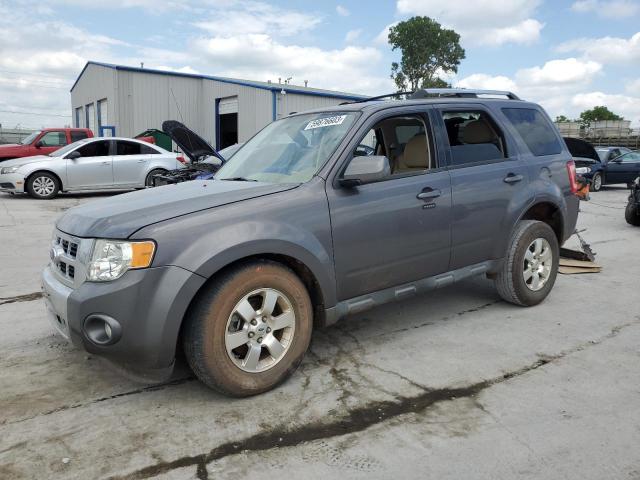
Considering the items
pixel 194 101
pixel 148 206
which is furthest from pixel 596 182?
pixel 194 101

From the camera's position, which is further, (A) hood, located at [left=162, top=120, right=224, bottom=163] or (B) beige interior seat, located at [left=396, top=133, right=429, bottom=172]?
(A) hood, located at [left=162, top=120, right=224, bottom=163]

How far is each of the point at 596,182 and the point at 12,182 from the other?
1732 centimetres

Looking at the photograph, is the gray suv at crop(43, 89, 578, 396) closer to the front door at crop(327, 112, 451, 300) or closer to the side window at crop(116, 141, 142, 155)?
the front door at crop(327, 112, 451, 300)

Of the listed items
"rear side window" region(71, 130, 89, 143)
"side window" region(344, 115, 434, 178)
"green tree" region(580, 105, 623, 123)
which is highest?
"green tree" region(580, 105, 623, 123)

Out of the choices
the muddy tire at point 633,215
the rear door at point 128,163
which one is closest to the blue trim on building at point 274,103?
the rear door at point 128,163

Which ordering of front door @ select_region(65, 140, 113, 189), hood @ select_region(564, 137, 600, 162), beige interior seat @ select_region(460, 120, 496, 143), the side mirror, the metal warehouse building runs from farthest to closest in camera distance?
the metal warehouse building → front door @ select_region(65, 140, 113, 189) → hood @ select_region(564, 137, 600, 162) → beige interior seat @ select_region(460, 120, 496, 143) → the side mirror

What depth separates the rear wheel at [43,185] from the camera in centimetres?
1309

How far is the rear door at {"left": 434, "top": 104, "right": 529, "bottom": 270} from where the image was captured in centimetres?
416

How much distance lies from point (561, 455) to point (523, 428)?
268 millimetres

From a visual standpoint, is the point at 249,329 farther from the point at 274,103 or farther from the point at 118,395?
the point at 274,103

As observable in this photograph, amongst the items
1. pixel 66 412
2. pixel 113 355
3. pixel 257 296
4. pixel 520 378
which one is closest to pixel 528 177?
pixel 520 378

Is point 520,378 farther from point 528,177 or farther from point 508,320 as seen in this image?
point 528,177

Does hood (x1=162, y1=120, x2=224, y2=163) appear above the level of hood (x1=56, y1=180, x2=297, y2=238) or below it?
above

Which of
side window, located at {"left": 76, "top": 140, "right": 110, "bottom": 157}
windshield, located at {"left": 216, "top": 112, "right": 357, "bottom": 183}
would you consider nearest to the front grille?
windshield, located at {"left": 216, "top": 112, "right": 357, "bottom": 183}
